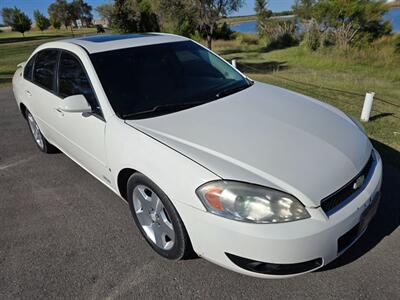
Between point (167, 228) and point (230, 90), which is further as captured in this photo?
point (230, 90)

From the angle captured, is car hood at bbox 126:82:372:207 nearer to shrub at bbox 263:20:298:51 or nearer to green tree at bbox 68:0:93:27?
shrub at bbox 263:20:298:51

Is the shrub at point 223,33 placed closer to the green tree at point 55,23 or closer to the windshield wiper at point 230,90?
the windshield wiper at point 230,90

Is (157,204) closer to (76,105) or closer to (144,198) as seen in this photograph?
(144,198)

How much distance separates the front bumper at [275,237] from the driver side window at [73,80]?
138 cm

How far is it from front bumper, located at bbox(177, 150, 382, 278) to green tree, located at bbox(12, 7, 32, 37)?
69.7 meters

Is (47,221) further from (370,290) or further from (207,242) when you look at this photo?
(370,290)

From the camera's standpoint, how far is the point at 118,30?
24.0 metres

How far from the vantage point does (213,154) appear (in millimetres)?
2045

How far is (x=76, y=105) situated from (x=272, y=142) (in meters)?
1.62

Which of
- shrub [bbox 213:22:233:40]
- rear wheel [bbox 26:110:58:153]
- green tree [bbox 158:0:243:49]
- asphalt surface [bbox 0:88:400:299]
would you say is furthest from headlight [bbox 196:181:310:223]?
shrub [bbox 213:22:233:40]

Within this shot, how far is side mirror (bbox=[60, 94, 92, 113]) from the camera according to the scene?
2.58 m

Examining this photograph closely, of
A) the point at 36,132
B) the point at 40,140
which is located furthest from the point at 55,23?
the point at 40,140

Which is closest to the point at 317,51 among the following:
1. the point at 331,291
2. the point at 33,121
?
the point at 33,121

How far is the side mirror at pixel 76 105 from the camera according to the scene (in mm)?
2576
